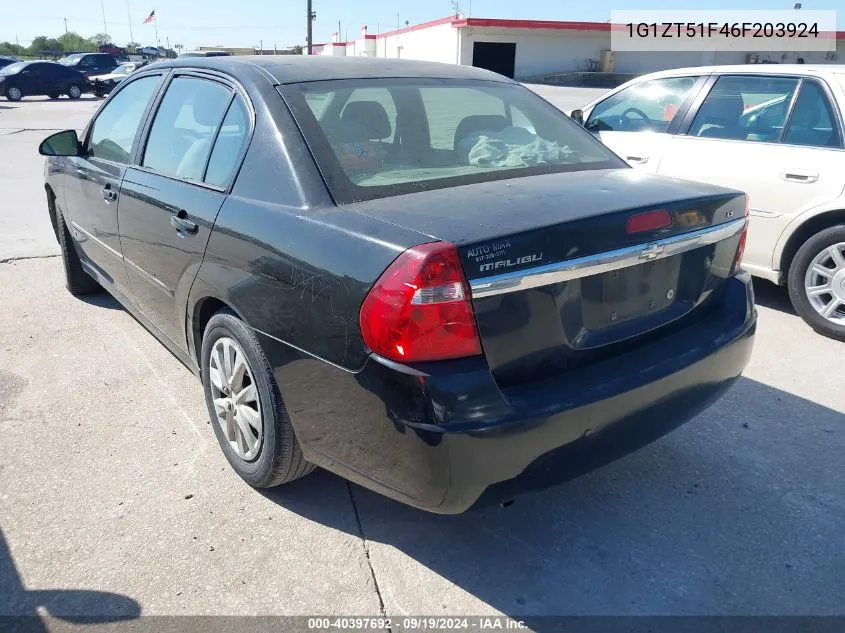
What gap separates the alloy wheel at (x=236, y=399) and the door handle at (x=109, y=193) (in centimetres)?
129

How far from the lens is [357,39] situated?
180 ft

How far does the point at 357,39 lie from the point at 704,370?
56731 millimetres

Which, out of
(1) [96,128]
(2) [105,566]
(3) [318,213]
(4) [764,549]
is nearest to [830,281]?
(4) [764,549]

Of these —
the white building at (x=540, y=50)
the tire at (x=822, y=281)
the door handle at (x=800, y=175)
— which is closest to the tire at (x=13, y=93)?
the white building at (x=540, y=50)

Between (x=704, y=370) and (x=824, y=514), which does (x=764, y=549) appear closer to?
(x=824, y=514)

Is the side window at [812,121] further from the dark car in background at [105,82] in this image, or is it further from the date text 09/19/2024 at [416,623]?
the dark car in background at [105,82]

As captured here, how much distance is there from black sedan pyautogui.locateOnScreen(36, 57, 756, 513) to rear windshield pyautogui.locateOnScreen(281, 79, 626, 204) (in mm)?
11

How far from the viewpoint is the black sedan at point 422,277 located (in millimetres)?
2082

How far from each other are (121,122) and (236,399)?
211 centimetres

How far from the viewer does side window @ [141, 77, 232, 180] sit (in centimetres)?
313

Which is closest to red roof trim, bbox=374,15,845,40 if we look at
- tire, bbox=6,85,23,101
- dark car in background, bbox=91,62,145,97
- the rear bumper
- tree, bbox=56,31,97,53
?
dark car in background, bbox=91,62,145,97

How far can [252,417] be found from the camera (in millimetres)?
2824

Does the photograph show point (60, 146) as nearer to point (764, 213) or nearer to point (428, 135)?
point (428, 135)

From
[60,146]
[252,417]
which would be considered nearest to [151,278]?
[252,417]
